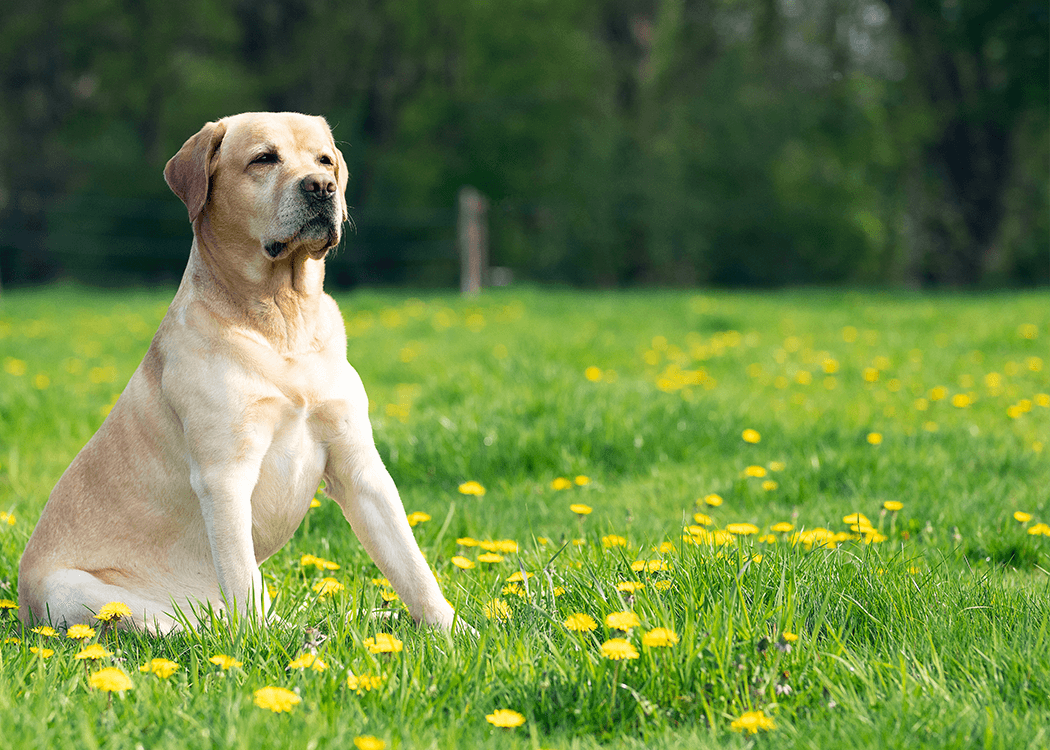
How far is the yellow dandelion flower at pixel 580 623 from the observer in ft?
7.17

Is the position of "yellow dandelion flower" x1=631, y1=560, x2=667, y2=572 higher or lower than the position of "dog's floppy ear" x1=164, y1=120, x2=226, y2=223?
lower

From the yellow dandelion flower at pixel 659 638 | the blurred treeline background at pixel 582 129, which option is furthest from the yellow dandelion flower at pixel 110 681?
the blurred treeline background at pixel 582 129

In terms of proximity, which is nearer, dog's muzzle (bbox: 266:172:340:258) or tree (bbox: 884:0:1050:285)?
dog's muzzle (bbox: 266:172:340:258)

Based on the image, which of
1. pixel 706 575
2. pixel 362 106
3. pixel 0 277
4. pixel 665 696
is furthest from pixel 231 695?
pixel 0 277

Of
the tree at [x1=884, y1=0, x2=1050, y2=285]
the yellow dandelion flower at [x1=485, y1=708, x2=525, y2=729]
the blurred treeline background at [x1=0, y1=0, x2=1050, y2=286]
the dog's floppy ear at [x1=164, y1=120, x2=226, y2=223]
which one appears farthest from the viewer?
the blurred treeline background at [x1=0, y1=0, x2=1050, y2=286]

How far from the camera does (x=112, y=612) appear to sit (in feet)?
7.81

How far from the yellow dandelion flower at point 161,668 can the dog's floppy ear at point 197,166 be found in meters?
1.21

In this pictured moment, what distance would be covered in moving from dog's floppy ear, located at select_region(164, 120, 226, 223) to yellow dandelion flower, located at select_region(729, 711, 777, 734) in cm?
193

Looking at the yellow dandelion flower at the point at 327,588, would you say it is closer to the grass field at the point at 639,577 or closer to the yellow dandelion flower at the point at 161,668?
the grass field at the point at 639,577

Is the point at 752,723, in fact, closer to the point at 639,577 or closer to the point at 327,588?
the point at 639,577

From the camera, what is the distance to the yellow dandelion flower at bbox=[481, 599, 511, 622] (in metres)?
2.43

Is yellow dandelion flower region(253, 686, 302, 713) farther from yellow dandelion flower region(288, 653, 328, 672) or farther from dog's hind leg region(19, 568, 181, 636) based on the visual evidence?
dog's hind leg region(19, 568, 181, 636)

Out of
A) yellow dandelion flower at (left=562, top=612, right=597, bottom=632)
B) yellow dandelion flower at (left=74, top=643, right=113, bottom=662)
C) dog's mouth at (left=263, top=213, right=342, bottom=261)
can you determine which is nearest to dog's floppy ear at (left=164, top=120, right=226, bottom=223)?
dog's mouth at (left=263, top=213, right=342, bottom=261)

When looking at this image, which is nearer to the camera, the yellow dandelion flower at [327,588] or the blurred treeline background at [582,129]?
the yellow dandelion flower at [327,588]
